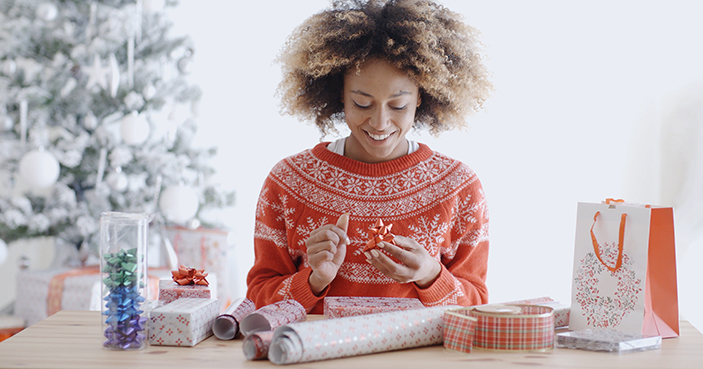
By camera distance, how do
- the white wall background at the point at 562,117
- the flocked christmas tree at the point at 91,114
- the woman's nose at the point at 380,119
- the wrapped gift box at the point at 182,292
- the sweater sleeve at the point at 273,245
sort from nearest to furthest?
the wrapped gift box at the point at 182,292, the woman's nose at the point at 380,119, the sweater sleeve at the point at 273,245, the white wall background at the point at 562,117, the flocked christmas tree at the point at 91,114

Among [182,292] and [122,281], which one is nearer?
[122,281]

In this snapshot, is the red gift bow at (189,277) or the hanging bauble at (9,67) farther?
the hanging bauble at (9,67)

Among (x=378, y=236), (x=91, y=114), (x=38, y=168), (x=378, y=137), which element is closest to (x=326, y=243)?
(x=378, y=236)

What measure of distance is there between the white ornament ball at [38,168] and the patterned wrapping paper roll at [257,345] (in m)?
2.32

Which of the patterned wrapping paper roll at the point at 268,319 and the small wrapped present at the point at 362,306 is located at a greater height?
the small wrapped present at the point at 362,306

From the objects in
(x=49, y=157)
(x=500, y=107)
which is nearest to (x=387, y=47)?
(x=500, y=107)

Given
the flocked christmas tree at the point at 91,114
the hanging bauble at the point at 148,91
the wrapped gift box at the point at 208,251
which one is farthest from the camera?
the wrapped gift box at the point at 208,251

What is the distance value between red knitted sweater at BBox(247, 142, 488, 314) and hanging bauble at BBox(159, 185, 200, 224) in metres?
1.48

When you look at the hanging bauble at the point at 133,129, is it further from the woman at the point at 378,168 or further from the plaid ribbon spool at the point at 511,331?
the plaid ribbon spool at the point at 511,331

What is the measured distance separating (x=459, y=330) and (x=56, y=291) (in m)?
2.59

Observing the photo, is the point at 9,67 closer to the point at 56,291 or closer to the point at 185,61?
the point at 185,61

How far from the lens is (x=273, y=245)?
1670 millimetres

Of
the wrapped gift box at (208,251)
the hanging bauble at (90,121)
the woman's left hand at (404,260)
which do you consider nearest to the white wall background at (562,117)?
the wrapped gift box at (208,251)

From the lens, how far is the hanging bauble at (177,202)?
10.1ft
